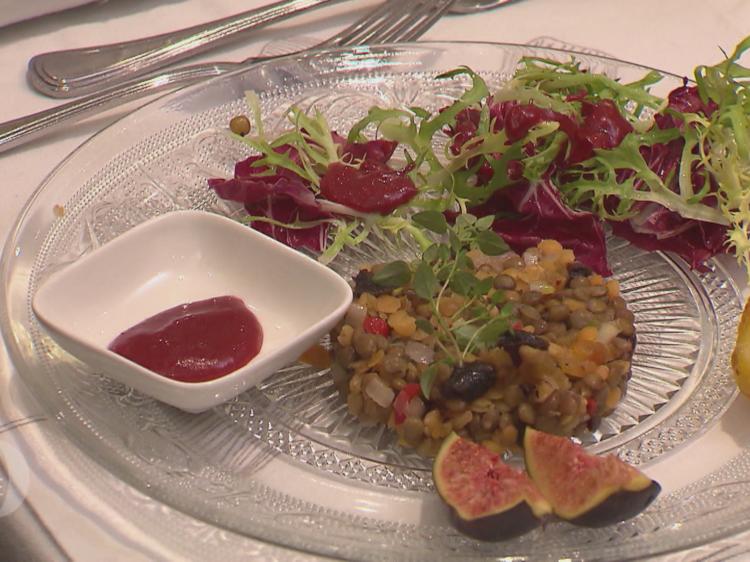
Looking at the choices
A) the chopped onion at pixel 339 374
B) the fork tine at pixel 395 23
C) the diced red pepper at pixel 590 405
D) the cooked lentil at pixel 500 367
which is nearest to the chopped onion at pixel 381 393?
the cooked lentil at pixel 500 367

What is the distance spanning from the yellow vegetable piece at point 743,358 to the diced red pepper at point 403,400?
82 cm

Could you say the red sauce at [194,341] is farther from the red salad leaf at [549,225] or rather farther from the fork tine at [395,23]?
the fork tine at [395,23]

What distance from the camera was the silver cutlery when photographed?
11.1 feet

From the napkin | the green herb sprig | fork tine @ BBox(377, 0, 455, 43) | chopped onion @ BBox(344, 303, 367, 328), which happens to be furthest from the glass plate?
the napkin

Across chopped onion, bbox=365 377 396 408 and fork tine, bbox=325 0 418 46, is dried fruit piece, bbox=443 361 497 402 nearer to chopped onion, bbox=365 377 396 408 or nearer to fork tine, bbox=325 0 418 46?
chopped onion, bbox=365 377 396 408

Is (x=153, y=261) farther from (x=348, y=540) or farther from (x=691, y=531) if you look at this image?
(x=691, y=531)

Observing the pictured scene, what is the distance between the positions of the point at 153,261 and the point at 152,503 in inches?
29.1

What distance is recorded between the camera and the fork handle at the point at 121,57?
11.1 ft

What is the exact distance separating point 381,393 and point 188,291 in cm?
70

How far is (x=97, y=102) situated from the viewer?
3186mm

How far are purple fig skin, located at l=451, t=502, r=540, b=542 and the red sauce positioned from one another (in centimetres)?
70

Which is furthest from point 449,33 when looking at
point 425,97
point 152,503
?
point 152,503

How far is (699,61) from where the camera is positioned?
3.77 meters

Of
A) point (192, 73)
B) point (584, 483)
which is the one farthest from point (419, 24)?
point (584, 483)
